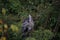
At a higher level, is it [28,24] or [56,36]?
[28,24]

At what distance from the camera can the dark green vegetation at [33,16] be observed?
5.21m

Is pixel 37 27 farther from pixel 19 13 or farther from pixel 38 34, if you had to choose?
pixel 19 13

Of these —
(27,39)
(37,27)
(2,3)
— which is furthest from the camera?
(2,3)

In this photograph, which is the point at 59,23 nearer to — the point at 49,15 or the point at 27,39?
the point at 49,15

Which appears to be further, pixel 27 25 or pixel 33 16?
pixel 33 16

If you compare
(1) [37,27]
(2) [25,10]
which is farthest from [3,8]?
(1) [37,27]

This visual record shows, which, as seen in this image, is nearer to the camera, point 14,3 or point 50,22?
point 50,22

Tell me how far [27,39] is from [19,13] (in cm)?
103

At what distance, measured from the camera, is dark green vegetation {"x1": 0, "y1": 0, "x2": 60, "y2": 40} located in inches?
205

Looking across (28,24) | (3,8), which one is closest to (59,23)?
(28,24)

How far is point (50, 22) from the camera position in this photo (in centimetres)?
556

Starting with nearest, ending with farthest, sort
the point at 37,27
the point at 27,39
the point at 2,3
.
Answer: the point at 27,39
the point at 37,27
the point at 2,3

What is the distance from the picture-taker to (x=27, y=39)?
16.5 ft

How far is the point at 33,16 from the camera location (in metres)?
5.74
